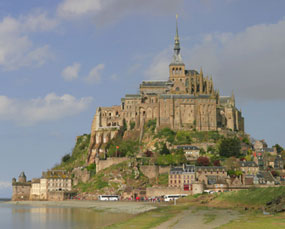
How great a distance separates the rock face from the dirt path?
3790mm

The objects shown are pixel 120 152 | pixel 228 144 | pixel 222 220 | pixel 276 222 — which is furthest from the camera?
pixel 120 152

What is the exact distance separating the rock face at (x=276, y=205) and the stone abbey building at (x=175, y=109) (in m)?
55.3

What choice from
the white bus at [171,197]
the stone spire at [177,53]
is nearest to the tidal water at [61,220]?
the white bus at [171,197]

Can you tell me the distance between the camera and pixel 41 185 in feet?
355

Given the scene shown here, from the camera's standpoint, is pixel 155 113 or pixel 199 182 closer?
pixel 199 182

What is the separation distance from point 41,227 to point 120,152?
179ft

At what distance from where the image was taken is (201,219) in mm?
54750

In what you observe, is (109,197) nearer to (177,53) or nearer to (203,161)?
(203,161)

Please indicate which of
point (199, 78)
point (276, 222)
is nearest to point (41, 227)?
point (276, 222)

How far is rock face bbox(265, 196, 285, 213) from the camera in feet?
189

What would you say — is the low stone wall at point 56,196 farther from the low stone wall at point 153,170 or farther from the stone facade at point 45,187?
the low stone wall at point 153,170

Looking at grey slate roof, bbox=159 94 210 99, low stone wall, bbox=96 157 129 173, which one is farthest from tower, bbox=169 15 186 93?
low stone wall, bbox=96 157 129 173

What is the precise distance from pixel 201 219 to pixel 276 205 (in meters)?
10.1

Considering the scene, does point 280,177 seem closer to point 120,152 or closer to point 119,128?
point 120,152
